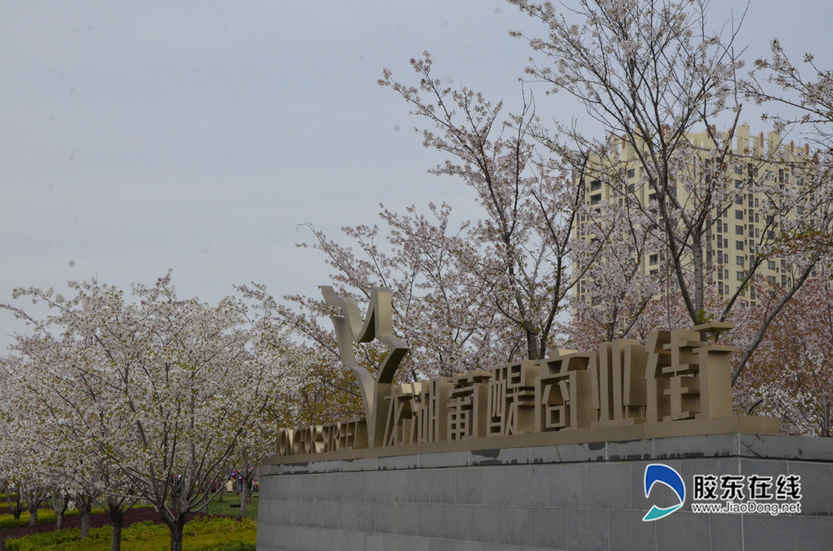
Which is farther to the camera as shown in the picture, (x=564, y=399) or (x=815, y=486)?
(x=564, y=399)

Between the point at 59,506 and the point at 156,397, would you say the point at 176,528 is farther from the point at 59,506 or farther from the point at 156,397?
the point at 59,506

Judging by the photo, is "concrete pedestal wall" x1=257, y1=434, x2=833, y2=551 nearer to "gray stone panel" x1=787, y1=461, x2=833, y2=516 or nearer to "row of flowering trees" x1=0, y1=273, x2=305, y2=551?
"gray stone panel" x1=787, y1=461, x2=833, y2=516

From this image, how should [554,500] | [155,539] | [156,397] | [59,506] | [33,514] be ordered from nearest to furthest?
[554,500] → [156,397] → [155,539] → [59,506] → [33,514]

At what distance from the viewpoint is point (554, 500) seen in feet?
30.9

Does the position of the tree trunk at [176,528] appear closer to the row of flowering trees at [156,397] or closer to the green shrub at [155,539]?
the row of flowering trees at [156,397]

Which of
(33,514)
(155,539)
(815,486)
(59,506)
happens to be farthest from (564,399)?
(33,514)

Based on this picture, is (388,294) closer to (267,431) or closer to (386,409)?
(386,409)

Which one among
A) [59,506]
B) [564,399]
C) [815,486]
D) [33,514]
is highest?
[564,399]

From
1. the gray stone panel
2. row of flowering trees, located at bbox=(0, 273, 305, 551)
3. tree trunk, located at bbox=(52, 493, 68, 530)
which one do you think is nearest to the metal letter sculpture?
the gray stone panel

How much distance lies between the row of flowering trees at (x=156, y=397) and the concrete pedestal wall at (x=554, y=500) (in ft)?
10.7

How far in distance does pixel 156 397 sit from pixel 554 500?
413 inches

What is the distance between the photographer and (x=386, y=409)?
45.5 feet

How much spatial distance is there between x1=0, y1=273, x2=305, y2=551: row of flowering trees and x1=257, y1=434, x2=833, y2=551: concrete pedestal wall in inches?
129

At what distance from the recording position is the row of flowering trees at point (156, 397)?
17625 millimetres
